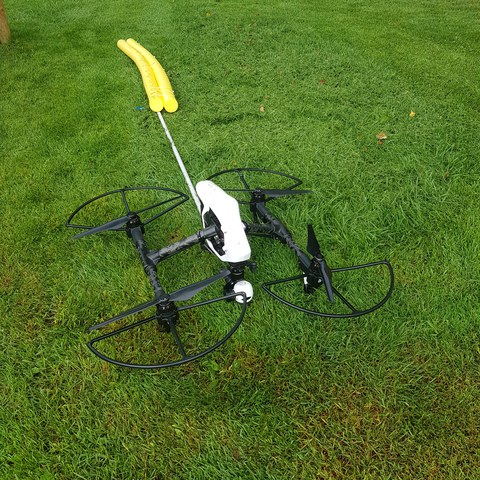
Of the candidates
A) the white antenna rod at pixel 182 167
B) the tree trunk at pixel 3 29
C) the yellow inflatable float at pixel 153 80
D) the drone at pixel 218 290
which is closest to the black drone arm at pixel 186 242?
the drone at pixel 218 290

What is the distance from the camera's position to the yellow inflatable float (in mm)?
4941

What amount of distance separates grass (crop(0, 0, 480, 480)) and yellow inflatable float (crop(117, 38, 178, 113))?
151 millimetres

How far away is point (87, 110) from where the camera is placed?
201 inches

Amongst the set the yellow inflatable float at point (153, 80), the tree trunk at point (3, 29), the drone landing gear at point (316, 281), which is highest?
the tree trunk at point (3, 29)

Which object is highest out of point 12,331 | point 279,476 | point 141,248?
point 141,248

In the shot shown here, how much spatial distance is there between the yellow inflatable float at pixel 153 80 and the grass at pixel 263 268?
0.15 m

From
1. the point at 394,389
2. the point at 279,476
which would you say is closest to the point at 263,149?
the point at 394,389

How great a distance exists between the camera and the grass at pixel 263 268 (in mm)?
2023

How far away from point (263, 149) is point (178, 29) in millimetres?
4836

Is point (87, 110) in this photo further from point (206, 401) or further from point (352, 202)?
point (206, 401)

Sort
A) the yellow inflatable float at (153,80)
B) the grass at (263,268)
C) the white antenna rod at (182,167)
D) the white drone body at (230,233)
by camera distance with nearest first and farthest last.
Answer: the grass at (263,268) < the white drone body at (230,233) < the white antenna rod at (182,167) < the yellow inflatable float at (153,80)

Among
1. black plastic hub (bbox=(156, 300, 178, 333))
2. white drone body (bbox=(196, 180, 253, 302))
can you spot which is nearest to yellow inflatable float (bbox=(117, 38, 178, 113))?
white drone body (bbox=(196, 180, 253, 302))

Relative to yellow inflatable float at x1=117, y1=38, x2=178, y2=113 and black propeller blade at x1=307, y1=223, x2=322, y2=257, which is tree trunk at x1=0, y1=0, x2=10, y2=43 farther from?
black propeller blade at x1=307, y1=223, x2=322, y2=257

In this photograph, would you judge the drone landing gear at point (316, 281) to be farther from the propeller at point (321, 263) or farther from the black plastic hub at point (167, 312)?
the black plastic hub at point (167, 312)
